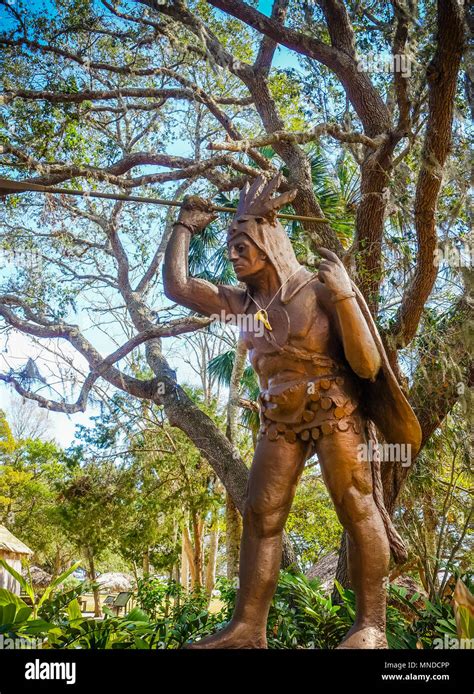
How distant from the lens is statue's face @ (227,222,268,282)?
11.0 ft

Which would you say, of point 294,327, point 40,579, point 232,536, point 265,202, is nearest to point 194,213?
point 265,202

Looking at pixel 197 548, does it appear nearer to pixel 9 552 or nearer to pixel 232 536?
pixel 232 536

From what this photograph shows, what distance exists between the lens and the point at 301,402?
10.4 feet

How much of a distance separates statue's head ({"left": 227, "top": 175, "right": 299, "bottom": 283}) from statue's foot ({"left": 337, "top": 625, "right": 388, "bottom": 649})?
1681 mm

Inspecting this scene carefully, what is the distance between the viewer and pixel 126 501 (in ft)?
28.8

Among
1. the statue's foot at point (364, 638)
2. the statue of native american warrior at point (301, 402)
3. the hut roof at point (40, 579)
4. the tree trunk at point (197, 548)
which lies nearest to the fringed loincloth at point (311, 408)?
the statue of native american warrior at point (301, 402)

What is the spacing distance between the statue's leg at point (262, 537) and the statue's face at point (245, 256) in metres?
0.85

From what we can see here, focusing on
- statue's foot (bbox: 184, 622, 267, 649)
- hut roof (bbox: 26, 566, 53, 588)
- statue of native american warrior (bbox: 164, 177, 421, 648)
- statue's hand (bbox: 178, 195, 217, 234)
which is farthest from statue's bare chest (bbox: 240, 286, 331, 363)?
hut roof (bbox: 26, 566, 53, 588)

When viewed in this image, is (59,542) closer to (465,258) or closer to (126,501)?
(126,501)

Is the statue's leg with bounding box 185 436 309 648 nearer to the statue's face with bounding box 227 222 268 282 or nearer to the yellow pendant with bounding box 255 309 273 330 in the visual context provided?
the yellow pendant with bounding box 255 309 273 330

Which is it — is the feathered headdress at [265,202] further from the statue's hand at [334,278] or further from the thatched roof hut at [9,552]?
the thatched roof hut at [9,552]

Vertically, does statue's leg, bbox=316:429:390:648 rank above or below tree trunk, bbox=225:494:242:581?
below

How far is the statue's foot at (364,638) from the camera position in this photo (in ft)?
9.43

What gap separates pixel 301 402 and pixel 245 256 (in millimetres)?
786
